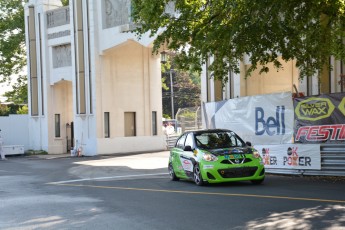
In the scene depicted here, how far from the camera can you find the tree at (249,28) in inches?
512

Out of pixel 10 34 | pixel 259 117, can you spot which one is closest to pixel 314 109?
pixel 259 117

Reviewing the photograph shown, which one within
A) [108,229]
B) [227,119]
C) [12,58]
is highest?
[12,58]

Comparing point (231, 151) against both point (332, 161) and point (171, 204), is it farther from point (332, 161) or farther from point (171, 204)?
point (171, 204)

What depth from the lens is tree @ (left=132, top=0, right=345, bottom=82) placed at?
42.7ft

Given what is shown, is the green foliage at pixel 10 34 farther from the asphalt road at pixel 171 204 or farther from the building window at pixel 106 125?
the asphalt road at pixel 171 204

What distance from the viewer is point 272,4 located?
504 inches

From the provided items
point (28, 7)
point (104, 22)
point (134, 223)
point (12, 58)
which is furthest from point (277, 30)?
point (12, 58)

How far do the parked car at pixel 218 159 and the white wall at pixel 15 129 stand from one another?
85.2 ft

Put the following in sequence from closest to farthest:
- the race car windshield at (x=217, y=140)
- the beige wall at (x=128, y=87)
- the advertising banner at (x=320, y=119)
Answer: the race car windshield at (x=217, y=140), the advertising banner at (x=320, y=119), the beige wall at (x=128, y=87)

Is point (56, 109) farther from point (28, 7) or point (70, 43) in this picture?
point (28, 7)

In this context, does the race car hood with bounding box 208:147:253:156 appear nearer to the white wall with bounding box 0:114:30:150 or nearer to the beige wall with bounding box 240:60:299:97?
the beige wall with bounding box 240:60:299:97

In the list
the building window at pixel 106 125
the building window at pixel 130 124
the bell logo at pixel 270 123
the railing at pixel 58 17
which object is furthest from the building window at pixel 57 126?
the bell logo at pixel 270 123

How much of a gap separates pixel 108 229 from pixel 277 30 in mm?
7526

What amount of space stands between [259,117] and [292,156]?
2547 millimetres
